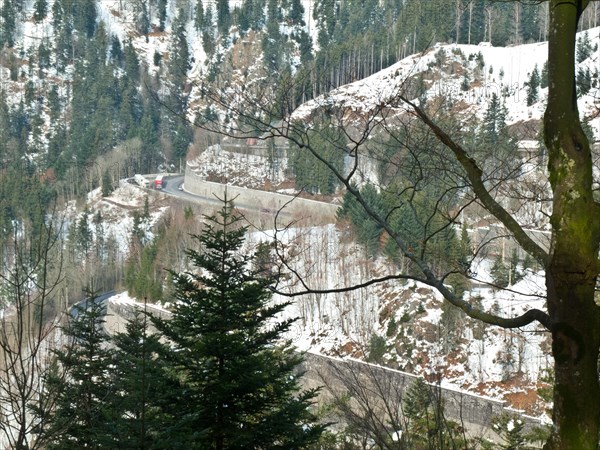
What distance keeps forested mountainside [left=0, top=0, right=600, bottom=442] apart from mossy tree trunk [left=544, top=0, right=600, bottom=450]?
1.20 feet

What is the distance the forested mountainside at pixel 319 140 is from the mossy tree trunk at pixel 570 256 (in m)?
0.37

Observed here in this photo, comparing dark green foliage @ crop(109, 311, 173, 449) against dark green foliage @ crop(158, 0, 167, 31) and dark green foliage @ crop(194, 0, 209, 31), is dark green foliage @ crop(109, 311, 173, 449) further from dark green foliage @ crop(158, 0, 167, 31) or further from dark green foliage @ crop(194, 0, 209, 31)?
dark green foliage @ crop(158, 0, 167, 31)

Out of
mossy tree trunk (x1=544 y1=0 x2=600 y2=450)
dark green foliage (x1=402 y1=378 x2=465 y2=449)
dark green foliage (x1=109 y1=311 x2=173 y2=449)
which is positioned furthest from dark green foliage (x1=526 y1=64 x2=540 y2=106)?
mossy tree trunk (x1=544 y1=0 x2=600 y2=450)

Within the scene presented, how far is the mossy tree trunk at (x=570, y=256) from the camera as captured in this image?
221cm

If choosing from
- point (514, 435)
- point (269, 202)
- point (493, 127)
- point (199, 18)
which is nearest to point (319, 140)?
point (269, 202)

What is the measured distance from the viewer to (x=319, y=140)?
30.6 metres

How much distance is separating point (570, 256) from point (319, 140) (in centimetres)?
2860

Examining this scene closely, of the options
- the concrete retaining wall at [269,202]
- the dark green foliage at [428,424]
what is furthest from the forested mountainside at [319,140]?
the concrete retaining wall at [269,202]

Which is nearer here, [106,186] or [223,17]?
[106,186]

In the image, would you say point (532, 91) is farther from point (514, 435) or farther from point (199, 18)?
point (199, 18)

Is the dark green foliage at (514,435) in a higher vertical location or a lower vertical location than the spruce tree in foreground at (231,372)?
lower

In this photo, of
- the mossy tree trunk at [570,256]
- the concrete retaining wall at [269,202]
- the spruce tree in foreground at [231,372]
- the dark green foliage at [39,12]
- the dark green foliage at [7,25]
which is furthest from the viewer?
the dark green foliage at [39,12]

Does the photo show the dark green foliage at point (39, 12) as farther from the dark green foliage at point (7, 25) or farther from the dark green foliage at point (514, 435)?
the dark green foliage at point (514, 435)

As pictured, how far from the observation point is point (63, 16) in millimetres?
93062
